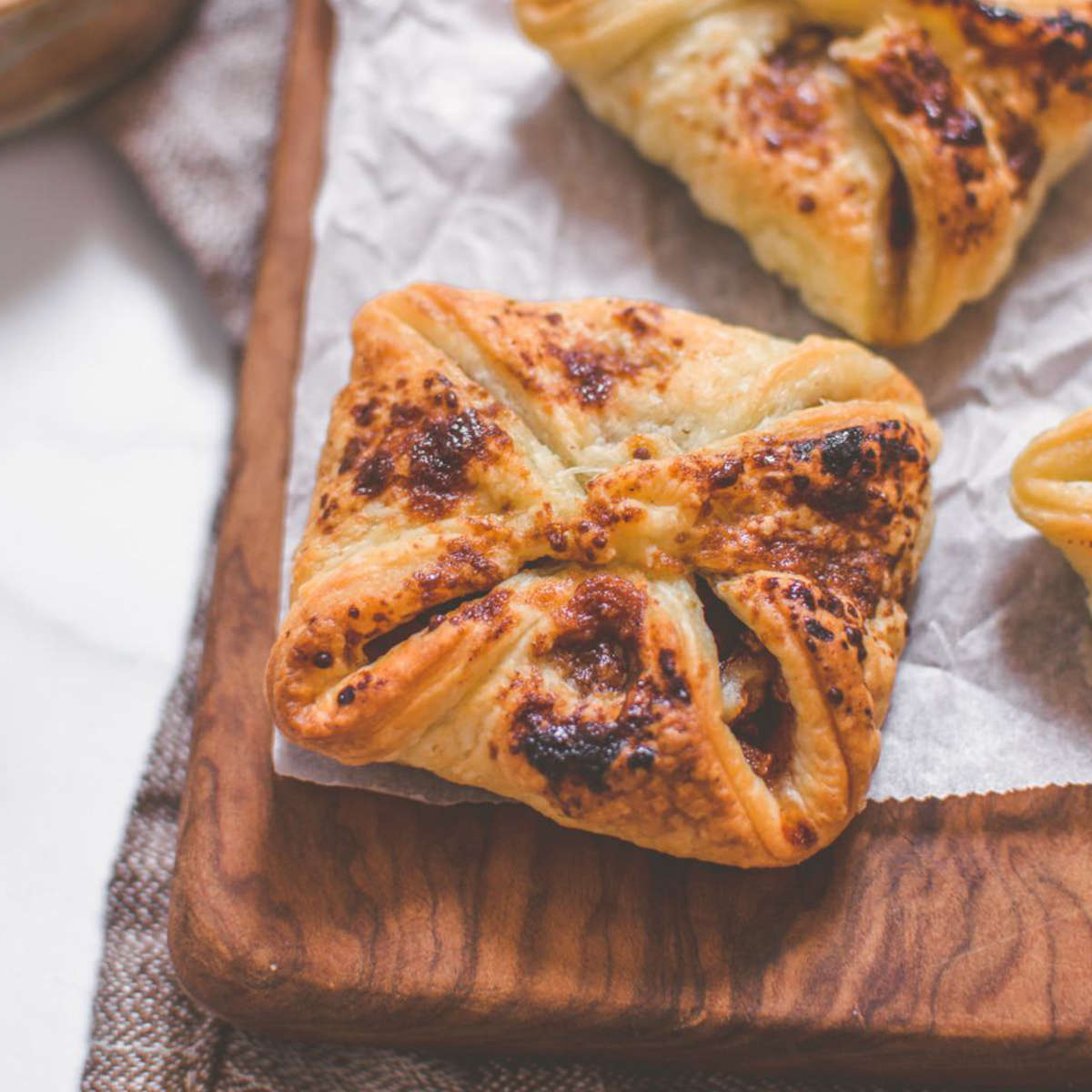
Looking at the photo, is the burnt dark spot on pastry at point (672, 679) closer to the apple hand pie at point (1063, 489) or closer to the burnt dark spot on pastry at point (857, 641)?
the burnt dark spot on pastry at point (857, 641)

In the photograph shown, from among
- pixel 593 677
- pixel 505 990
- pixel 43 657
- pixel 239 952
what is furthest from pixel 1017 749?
pixel 43 657

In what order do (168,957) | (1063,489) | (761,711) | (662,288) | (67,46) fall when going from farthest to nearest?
(67,46) → (662,288) → (168,957) → (1063,489) → (761,711)

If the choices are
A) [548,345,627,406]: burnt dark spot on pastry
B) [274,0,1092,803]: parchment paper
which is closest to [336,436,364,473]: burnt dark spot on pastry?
[274,0,1092,803]: parchment paper

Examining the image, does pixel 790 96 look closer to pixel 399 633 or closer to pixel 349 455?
pixel 349 455

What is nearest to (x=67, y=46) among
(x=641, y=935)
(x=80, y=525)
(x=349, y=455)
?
(x=80, y=525)

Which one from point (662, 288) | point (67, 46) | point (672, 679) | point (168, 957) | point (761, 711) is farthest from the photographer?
point (67, 46)

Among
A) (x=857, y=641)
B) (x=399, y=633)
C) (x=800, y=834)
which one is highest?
(x=399, y=633)

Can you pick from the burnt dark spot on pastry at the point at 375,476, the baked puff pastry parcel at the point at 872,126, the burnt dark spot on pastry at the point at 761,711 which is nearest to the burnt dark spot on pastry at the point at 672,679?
the burnt dark spot on pastry at the point at 761,711

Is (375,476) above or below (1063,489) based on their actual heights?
above
